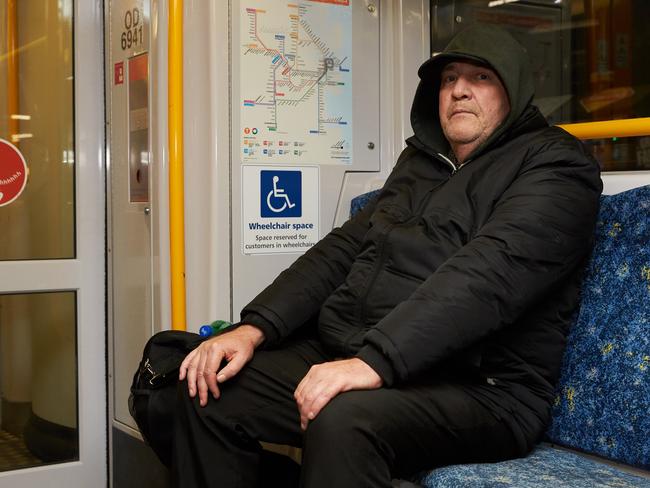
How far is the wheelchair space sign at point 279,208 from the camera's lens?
9.64ft

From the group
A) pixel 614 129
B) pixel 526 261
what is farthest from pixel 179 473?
pixel 614 129

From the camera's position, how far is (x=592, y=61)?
276cm

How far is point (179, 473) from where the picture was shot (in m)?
2.19

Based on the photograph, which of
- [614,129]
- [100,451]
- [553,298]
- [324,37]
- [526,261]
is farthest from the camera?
[100,451]

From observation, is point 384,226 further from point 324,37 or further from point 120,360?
point 120,360

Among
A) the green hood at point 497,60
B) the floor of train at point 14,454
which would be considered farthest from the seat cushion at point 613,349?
the floor of train at point 14,454

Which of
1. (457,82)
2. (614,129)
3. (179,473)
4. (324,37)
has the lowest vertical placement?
(179,473)

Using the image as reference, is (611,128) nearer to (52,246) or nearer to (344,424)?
(344,424)

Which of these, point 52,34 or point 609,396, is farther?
point 52,34

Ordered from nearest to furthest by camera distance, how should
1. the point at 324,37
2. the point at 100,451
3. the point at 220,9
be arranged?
the point at 220,9 < the point at 324,37 < the point at 100,451

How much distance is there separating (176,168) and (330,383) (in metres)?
1.19

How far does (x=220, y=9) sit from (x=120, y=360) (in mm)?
1359

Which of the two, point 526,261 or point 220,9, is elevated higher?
point 220,9

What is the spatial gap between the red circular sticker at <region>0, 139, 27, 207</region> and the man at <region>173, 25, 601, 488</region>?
3.94 ft
